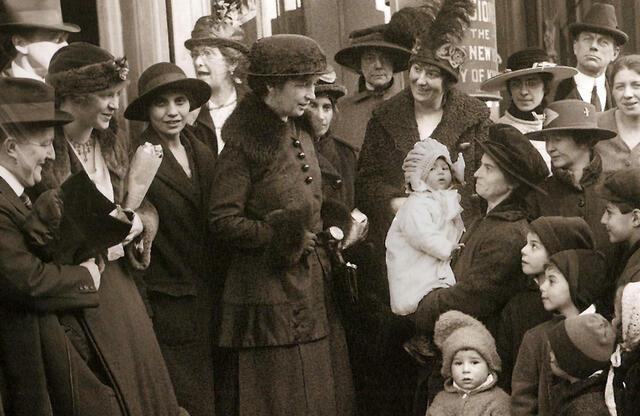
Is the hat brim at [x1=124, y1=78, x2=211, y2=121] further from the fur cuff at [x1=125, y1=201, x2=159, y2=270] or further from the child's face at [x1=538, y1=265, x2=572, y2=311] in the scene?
the child's face at [x1=538, y1=265, x2=572, y2=311]

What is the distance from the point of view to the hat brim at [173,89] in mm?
6590

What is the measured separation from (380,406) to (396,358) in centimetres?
29

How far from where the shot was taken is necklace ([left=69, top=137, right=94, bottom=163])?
5.95m

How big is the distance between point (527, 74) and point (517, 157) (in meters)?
1.59

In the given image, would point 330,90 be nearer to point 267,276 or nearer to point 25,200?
point 267,276

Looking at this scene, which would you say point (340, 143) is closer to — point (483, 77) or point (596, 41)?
point (483, 77)

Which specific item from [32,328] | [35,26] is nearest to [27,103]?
[32,328]

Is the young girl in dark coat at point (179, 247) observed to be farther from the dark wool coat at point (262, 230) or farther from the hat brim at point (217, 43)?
the hat brim at point (217, 43)

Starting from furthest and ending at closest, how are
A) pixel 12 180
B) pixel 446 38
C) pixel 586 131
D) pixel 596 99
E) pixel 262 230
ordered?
pixel 596 99
pixel 446 38
pixel 586 131
pixel 262 230
pixel 12 180

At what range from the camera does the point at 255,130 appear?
21.5 feet

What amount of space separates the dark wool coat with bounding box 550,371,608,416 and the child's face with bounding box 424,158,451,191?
1398 millimetres

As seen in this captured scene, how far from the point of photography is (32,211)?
529cm

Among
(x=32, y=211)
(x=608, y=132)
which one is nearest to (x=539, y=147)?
(x=608, y=132)

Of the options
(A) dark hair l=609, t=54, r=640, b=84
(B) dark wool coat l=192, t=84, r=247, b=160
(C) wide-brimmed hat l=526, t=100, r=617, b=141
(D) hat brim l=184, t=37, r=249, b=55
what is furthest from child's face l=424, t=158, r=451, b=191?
(D) hat brim l=184, t=37, r=249, b=55
